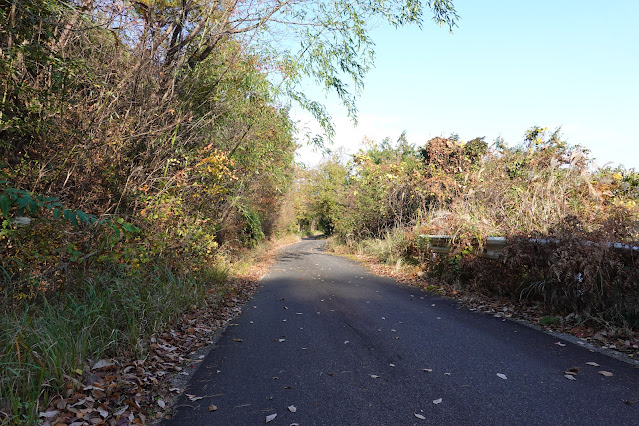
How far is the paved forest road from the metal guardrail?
4.57 feet

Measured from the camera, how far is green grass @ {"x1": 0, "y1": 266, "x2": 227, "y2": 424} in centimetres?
284

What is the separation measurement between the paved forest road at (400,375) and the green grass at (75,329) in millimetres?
947

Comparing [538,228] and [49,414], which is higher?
[538,228]

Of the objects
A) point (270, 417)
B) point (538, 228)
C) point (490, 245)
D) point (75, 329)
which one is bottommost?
point (270, 417)

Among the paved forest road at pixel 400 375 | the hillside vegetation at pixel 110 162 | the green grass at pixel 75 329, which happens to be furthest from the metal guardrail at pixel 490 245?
the green grass at pixel 75 329

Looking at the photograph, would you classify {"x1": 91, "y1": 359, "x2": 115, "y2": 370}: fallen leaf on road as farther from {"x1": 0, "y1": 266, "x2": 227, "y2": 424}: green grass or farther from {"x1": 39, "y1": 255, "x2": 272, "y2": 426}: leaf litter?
{"x1": 0, "y1": 266, "x2": 227, "y2": 424}: green grass

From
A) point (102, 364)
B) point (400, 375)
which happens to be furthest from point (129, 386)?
point (400, 375)

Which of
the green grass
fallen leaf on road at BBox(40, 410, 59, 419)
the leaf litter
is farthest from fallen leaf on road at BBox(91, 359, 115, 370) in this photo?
fallen leaf on road at BBox(40, 410, 59, 419)

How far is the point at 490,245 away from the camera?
713 centimetres

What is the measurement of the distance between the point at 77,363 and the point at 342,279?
309 inches

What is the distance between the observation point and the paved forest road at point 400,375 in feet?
9.68

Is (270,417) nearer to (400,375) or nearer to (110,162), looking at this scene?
(400,375)

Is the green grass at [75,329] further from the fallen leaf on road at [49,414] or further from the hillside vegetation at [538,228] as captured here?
the hillside vegetation at [538,228]

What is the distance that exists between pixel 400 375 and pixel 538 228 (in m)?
4.32
